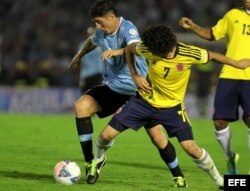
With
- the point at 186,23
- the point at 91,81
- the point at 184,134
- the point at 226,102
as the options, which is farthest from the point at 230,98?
the point at 91,81

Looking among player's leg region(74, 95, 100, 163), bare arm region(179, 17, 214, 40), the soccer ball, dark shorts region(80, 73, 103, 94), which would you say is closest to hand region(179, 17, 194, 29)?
bare arm region(179, 17, 214, 40)

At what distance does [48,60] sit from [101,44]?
15.4m

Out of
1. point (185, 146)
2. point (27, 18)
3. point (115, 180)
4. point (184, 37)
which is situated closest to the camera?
Result: point (185, 146)

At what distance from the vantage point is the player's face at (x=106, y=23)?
9398 millimetres

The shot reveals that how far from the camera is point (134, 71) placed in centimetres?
895

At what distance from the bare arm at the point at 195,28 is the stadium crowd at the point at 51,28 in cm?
1484

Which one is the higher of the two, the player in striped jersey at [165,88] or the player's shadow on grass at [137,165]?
the player in striped jersey at [165,88]

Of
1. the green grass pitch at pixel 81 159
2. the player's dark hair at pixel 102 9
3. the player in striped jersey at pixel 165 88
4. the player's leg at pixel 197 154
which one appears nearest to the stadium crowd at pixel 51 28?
the green grass pitch at pixel 81 159

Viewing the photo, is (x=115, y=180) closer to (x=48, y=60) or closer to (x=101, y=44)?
(x=101, y=44)

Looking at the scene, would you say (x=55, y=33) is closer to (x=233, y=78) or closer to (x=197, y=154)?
(x=233, y=78)

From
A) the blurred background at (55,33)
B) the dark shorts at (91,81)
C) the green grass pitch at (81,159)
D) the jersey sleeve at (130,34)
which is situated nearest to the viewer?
the green grass pitch at (81,159)

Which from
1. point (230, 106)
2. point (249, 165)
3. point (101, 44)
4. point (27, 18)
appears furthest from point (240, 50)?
point (27, 18)

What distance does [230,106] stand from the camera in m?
9.92

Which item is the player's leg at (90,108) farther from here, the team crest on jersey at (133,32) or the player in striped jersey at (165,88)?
the team crest on jersey at (133,32)
